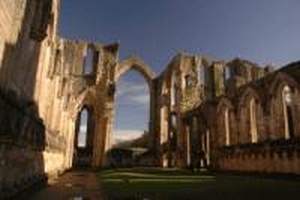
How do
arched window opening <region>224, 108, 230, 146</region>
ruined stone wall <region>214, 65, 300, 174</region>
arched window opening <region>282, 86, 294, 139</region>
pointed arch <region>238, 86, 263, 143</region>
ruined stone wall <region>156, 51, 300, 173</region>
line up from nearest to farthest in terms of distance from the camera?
ruined stone wall <region>214, 65, 300, 174</region> < ruined stone wall <region>156, 51, 300, 173</region> < arched window opening <region>282, 86, 294, 139</region> < pointed arch <region>238, 86, 263, 143</region> < arched window opening <region>224, 108, 230, 146</region>

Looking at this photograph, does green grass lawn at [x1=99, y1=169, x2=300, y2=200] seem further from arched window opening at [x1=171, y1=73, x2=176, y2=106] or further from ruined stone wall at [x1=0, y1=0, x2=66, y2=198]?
arched window opening at [x1=171, y1=73, x2=176, y2=106]

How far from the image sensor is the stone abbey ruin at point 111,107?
272 inches

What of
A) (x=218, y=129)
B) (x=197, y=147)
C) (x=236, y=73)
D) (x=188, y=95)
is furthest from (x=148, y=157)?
(x=236, y=73)

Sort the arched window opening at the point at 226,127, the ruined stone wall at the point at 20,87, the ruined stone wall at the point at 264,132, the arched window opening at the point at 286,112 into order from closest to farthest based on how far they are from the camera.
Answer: the ruined stone wall at the point at 20,87
the ruined stone wall at the point at 264,132
the arched window opening at the point at 286,112
the arched window opening at the point at 226,127

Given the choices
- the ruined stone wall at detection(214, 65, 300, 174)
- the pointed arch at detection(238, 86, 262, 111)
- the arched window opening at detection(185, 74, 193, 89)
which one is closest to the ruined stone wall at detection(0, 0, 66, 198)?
the ruined stone wall at detection(214, 65, 300, 174)

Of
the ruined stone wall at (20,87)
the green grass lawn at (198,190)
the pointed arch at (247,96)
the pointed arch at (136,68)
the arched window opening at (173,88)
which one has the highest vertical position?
the pointed arch at (136,68)

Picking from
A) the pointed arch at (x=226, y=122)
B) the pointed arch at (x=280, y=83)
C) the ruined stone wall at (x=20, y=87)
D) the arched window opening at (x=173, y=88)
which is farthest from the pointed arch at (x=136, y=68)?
the ruined stone wall at (x=20, y=87)

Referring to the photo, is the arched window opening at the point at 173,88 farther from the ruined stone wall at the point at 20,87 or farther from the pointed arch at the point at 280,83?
the ruined stone wall at the point at 20,87

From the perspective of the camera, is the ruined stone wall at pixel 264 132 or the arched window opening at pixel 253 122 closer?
the ruined stone wall at pixel 264 132

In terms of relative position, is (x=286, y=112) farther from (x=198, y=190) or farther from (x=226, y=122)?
(x=198, y=190)

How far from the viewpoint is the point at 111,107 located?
2916cm

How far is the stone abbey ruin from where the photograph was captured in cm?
692

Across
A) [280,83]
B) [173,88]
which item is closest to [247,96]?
[280,83]

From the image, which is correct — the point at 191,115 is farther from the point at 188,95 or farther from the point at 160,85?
the point at 160,85
